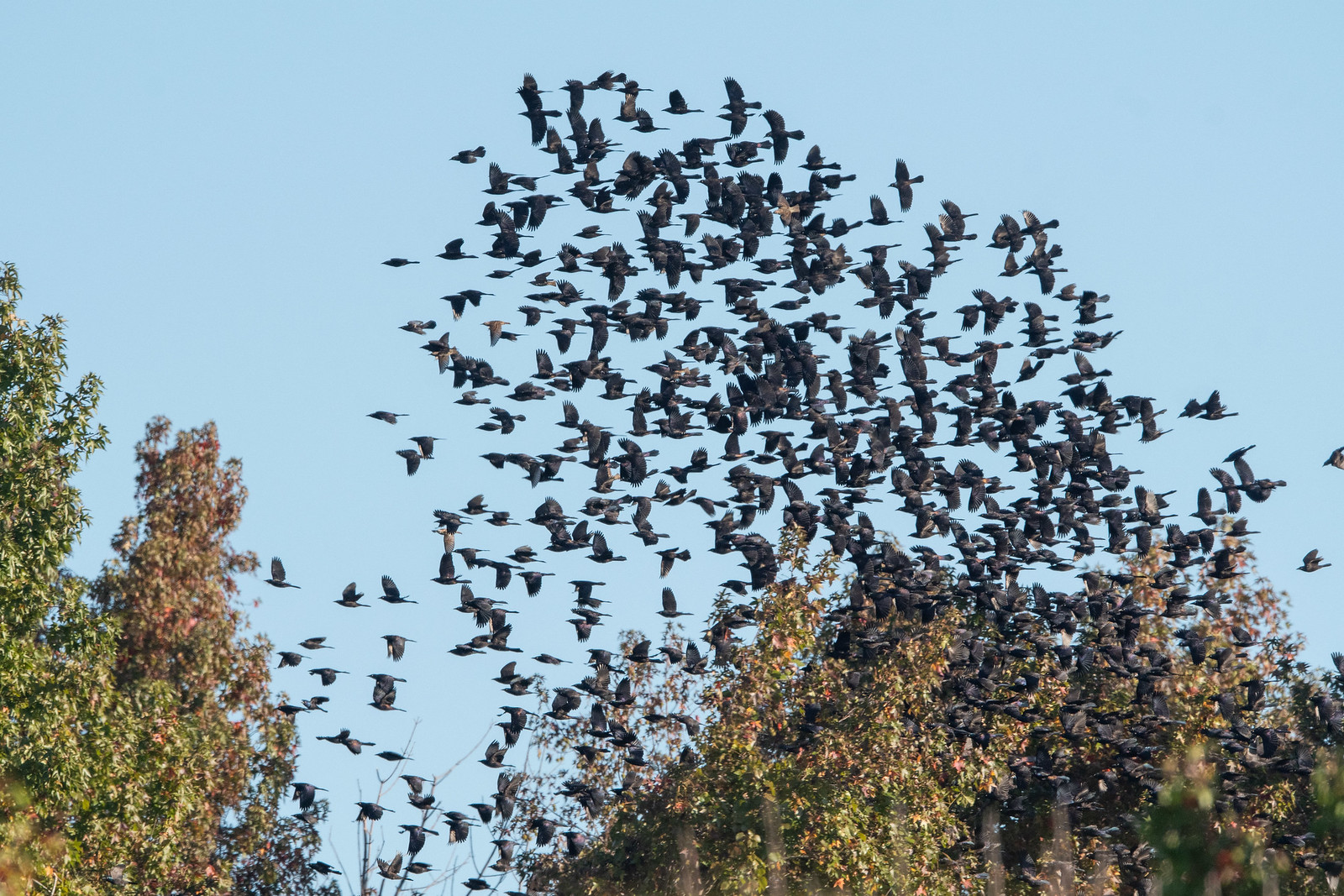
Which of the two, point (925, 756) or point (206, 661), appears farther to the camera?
point (206, 661)

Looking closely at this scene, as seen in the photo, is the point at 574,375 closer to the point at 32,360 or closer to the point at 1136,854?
the point at 32,360

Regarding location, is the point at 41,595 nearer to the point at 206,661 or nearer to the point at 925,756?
the point at 206,661

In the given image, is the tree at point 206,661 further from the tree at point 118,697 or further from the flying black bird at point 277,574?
the flying black bird at point 277,574

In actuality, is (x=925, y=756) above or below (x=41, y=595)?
below

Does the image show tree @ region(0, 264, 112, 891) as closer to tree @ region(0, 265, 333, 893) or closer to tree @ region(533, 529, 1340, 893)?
tree @ region(0, 265, 333, 893)

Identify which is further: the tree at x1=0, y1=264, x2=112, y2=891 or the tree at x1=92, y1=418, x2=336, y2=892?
the tree at x1=92, y1=418, x2=336, y2=892

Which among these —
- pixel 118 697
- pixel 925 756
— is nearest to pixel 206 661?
pixel 118 697

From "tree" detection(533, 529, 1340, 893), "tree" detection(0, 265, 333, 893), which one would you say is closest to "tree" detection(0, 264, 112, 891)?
A: "tree" detection(0, 265, 333, 893)

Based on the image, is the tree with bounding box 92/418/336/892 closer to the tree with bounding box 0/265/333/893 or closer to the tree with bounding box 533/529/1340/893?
the tree with bounding box 0/265/333/893

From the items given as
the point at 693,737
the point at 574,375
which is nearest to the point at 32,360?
the point at 574,375

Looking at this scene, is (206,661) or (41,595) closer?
(41,595)

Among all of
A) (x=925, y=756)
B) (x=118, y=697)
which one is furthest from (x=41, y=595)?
(x=925, y=756)

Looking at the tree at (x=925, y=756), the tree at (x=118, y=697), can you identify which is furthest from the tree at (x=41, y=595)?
the tree at (x=925, y=756)

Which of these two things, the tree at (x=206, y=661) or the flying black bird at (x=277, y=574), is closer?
the flying black bird at (x=277, y=574)
